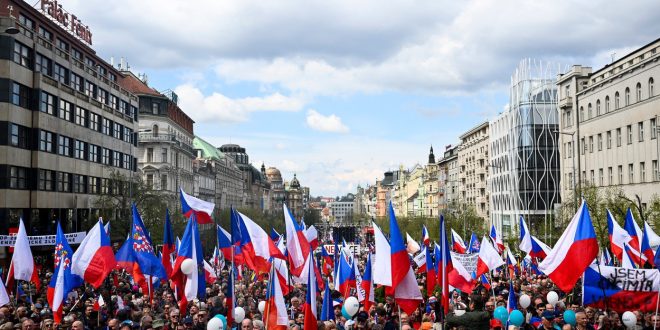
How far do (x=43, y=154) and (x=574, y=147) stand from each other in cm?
4044

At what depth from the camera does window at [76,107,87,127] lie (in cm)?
5062

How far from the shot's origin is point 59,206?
47.3 m

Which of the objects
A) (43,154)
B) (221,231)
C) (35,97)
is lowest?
(221,231)

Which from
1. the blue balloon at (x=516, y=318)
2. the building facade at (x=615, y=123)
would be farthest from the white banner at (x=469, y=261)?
the building facade at (x=615, y=123)

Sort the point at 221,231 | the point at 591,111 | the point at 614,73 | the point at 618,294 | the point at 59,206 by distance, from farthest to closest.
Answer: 1. the point at 591,111
2. the point at 614,73
3. the point at 59,206
4. the point at 221,231
5. the point at 618,294

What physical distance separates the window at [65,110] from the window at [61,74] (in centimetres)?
141

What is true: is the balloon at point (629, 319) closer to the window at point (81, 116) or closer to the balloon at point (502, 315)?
the balloon at point (502, 315)

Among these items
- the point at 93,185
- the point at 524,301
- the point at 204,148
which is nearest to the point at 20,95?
the point at 93,185

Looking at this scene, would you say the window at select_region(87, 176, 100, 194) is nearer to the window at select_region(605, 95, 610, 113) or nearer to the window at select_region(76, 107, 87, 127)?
the window at select_region(76, 107, 87, 127)

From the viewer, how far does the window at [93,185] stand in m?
53.4

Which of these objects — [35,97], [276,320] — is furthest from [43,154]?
[276,320]

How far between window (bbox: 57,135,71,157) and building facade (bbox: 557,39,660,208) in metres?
34.1

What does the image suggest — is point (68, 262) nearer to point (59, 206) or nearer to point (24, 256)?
point (24, 256)

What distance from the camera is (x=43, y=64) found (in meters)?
44.5
